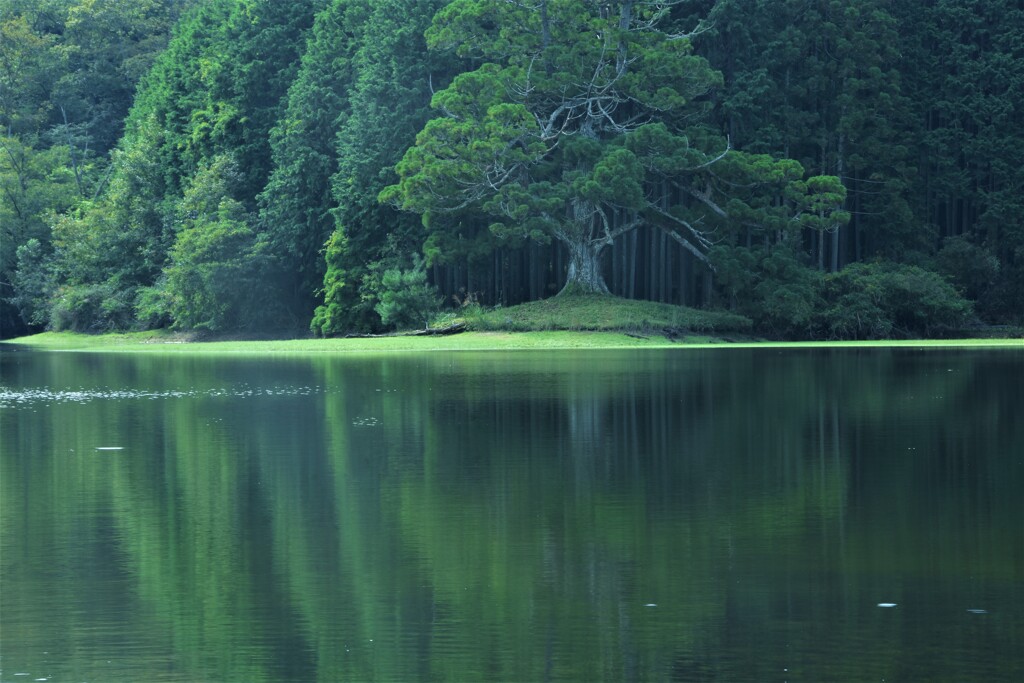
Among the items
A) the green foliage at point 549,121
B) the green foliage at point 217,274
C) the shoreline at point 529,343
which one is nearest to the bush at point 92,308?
the green foliage at point 217,274

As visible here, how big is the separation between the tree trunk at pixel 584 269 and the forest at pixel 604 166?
88mm

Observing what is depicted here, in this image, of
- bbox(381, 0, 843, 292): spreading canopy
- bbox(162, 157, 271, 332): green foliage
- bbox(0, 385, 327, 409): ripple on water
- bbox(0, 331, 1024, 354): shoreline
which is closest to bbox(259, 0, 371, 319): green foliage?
bbox(162, 157, 271, 332): green foliage

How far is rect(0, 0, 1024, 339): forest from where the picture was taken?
5538cm

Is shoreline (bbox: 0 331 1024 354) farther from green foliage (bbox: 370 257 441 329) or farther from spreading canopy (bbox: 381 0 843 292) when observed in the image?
spreading canopy (bbox: 381 0 843 292)

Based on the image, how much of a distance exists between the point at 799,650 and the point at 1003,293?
55141 millimetres

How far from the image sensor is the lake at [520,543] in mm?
8406

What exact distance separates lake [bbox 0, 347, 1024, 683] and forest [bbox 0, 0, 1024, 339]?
32323 millimetres

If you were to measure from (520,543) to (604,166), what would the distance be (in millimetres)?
42256

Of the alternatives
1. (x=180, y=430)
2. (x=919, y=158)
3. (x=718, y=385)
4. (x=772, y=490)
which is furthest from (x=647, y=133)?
(x=772, y=490)

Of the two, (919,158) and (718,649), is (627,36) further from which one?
(718,649)

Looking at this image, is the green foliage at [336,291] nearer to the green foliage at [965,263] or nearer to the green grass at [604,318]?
the green grass at [604,318]

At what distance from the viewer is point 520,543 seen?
1155 centimetres

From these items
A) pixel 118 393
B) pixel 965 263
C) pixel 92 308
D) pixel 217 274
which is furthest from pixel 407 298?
pixel 118 393

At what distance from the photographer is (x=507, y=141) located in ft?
182
